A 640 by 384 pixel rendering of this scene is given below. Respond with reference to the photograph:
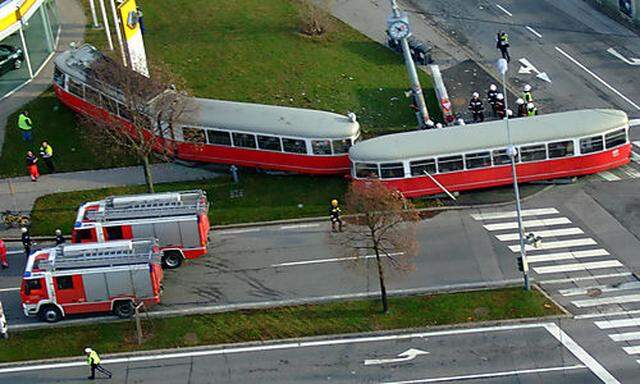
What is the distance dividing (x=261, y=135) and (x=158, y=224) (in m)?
9.13

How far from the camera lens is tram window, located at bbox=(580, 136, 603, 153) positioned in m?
49.2

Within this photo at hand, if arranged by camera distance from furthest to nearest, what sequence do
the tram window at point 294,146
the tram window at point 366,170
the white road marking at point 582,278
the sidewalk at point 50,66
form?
1. the sidewalk at point 50,66
2. the tram window at point 294,146
3. the tram window at point 366,170
4. the white road marking at point 582,278

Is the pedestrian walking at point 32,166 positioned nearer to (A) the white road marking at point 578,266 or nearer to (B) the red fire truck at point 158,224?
(B) the red fire truck at point 158,224

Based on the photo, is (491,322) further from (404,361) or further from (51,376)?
(51,376)

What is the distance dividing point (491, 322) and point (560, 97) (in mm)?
21489

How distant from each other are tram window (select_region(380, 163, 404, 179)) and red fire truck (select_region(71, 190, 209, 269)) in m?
8.94

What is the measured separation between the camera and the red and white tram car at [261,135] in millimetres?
51375

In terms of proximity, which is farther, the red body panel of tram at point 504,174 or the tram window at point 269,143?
the tram window at point 269,143

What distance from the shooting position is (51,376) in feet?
132

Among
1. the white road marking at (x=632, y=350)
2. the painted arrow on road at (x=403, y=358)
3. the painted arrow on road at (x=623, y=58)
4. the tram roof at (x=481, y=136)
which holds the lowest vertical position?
the white road marking at (x=632, y=350)

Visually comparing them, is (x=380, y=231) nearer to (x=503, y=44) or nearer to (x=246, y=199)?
(x=246, y=199)

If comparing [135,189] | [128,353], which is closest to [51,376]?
[128,353]

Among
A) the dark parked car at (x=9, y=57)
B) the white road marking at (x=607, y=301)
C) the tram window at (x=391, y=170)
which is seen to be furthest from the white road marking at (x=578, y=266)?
the dark parked car at (x=9, y=57)

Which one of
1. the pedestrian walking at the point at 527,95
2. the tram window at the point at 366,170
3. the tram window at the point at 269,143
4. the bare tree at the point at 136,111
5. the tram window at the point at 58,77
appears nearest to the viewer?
the tram window at the point at 366,170
